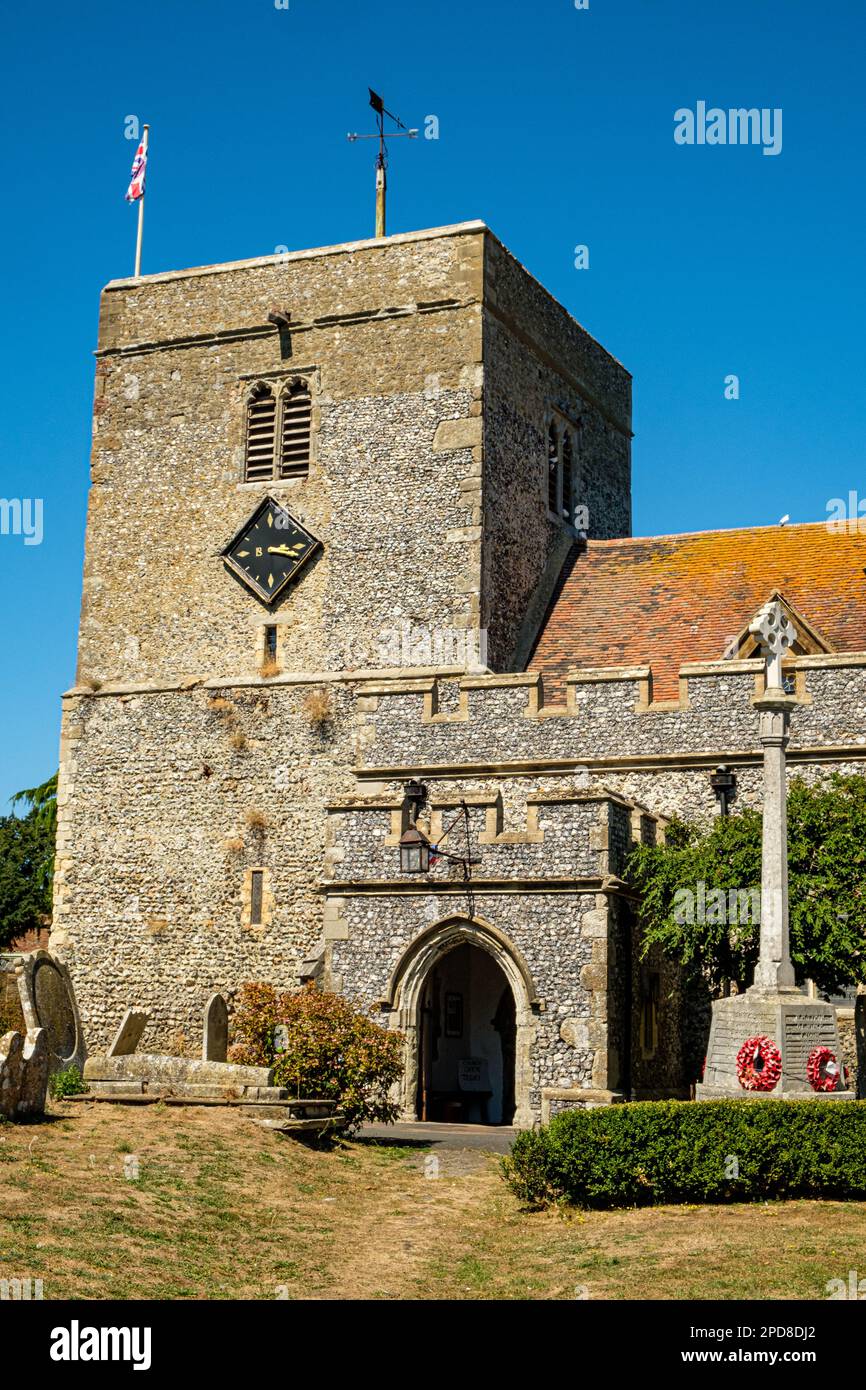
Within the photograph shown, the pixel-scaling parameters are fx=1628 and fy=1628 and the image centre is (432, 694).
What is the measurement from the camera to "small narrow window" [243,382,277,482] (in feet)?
86.6

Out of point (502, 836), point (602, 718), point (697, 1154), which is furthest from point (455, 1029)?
point (697, 1154)

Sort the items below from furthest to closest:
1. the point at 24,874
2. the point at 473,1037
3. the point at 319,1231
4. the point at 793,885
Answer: the point at 24,874 < the point at 473,1037 < the point at 793,885 < the point at 319,1231

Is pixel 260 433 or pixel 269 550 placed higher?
pixel 260 433

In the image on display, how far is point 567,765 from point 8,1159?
35.7 ft

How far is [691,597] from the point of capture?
82.6 feet

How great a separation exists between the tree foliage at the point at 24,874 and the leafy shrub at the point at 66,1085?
18.8 meters

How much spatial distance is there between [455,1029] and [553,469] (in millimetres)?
10082

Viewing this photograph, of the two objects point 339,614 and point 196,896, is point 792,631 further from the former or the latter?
point 196,896

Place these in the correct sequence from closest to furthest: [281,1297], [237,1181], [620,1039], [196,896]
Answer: [281,1297]
[237,1181]
[620,1039]
[196,896]

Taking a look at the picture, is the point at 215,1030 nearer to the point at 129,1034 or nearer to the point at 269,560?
the point at 129,1034

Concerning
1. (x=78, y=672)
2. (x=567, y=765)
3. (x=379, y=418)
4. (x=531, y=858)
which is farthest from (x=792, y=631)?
(x=78, y=672)

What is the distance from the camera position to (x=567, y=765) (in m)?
21.8

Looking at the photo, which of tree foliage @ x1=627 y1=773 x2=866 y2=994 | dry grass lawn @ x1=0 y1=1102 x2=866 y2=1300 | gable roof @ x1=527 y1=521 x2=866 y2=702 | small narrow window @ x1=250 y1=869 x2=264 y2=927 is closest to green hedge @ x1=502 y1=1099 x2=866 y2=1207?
dry grass lawn @ x1=0 y1=1102 x2=866 y2=1300

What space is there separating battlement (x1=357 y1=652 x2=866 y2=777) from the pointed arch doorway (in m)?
2.86
